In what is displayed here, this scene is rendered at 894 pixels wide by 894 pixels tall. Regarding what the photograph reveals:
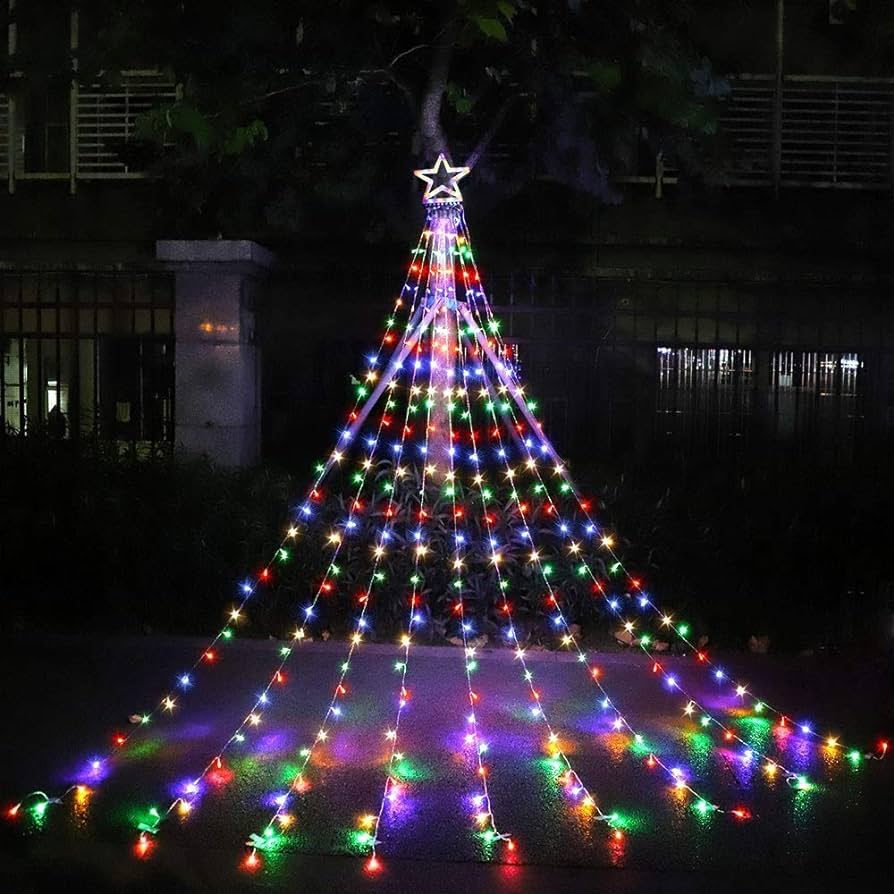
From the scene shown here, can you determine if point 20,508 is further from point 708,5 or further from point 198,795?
point 708,5

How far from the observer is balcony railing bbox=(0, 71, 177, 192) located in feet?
40.7

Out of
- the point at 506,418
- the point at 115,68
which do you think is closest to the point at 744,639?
the point at 506,418

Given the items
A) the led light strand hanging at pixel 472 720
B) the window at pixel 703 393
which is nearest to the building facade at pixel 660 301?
the window at pixel 703 393

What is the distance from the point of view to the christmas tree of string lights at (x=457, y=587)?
16.8 ft

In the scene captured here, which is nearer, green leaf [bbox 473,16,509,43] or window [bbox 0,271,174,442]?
green leaf [bbox 473,16,509,43]

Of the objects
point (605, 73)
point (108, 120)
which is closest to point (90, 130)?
point (108, 120)

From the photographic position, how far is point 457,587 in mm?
7410

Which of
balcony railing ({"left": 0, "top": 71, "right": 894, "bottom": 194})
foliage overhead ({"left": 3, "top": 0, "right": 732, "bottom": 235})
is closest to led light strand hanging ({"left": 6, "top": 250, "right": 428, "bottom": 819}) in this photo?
foliage overhead ({"left": 3, "top": 0, "right": 732, "bottom": 235})

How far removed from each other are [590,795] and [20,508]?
507cm

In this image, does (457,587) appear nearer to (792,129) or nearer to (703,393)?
(703,393)

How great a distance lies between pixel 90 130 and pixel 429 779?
983 centimetres

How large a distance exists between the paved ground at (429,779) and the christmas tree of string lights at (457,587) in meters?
0.06

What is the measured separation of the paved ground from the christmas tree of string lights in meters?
0.06

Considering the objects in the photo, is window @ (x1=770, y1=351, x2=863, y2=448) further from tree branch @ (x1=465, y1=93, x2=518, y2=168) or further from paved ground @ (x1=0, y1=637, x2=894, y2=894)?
paved ground @ (x1=0, y1=637, x2=894, y2=894)
